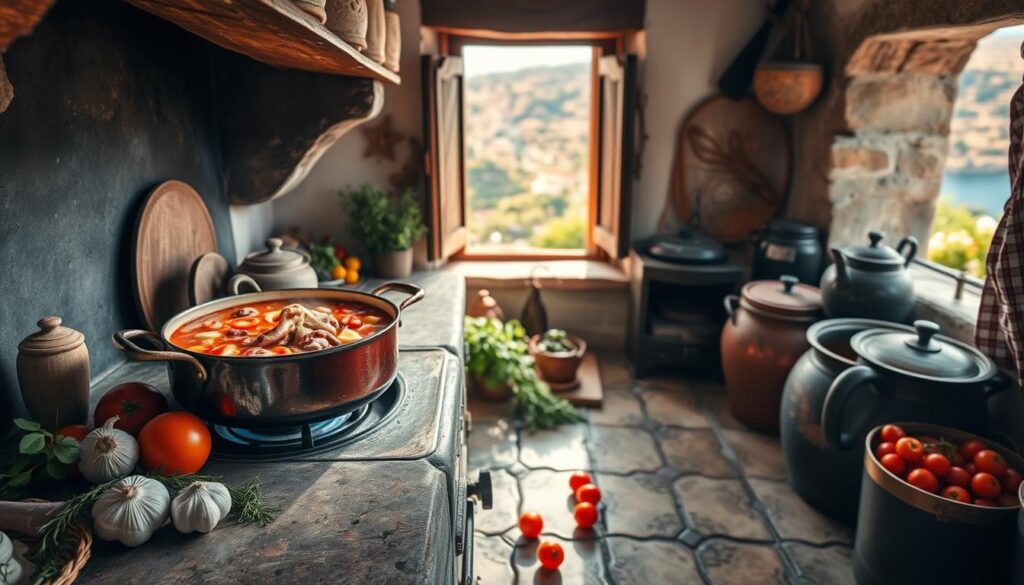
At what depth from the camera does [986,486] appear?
177 centimetres

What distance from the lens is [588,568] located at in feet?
7.22

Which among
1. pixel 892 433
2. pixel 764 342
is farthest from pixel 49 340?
pixel 764 342

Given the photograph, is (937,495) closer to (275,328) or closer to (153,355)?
(275,328)

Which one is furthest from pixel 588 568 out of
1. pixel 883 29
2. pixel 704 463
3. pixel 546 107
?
pixel 546 107

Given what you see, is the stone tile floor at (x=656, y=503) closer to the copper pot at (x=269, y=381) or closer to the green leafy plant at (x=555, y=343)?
the green leafy plant at (x=555, y=343)

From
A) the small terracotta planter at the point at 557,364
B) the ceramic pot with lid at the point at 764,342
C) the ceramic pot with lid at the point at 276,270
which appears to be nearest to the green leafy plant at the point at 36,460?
the ceramic pot with lid at the point at 276,270

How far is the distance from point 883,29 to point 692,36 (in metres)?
1.06

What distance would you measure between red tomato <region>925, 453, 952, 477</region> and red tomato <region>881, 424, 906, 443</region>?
128 mm

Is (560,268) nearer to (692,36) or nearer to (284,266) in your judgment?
(692,36)

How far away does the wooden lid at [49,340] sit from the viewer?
1.32m

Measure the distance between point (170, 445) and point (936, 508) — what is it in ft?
6.34

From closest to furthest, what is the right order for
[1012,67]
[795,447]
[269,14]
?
1. [269,14]
2. [795,447]
3. [1012,67]

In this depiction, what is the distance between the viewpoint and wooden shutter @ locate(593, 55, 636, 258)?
137 inches

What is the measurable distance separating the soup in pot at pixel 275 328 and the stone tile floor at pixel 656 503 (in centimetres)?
103
